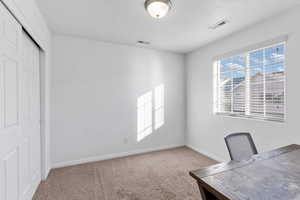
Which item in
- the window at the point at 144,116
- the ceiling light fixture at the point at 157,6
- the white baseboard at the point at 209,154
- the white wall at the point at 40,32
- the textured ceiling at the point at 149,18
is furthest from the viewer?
the window at the point at 144,116

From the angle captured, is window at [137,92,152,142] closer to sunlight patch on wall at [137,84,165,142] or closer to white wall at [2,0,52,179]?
sunlight patch on wall at [137,84,165,142]

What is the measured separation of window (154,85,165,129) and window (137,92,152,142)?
0.58ft

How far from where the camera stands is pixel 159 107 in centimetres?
390

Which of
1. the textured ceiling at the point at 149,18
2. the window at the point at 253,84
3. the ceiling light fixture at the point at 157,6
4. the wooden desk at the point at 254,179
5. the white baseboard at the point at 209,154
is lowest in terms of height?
the white baseboard at the point at 209,154

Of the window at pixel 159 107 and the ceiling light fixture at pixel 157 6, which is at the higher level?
the ceiling light fixture at pixel 157 6

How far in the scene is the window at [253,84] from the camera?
7.66 feet

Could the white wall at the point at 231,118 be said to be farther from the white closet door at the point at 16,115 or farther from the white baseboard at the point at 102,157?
the white closet door at the point at 16,115

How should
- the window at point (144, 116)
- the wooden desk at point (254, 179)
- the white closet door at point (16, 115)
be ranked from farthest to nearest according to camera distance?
1. the window at point (144, 116)
2. the white closet door at point (16, 115)
3. the wooden desk at point (254, 179)

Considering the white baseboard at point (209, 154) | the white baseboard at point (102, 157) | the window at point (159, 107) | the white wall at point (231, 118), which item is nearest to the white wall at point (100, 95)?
the white baseboard at point (102, 157)

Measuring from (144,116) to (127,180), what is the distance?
155 cm

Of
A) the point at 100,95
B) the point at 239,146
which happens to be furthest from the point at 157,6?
the point at 100,95

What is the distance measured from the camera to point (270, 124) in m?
2.37

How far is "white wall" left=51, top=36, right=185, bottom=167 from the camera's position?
9.56 ft

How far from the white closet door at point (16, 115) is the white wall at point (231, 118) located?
3267 mm
